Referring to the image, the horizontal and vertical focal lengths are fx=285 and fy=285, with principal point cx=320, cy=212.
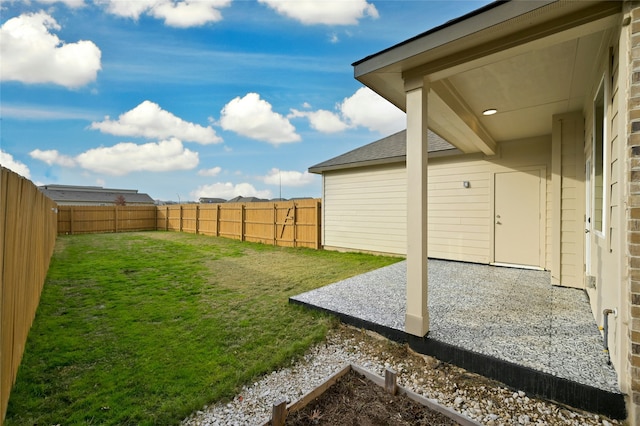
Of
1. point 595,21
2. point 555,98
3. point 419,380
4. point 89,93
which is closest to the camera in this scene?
point 595,21

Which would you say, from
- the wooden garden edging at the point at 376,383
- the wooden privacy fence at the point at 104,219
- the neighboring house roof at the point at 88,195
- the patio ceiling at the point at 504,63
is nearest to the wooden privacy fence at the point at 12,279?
the wooden garden edging at the point at 376,383

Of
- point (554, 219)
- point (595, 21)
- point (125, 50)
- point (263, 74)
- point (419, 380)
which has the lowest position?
point (419, 380)

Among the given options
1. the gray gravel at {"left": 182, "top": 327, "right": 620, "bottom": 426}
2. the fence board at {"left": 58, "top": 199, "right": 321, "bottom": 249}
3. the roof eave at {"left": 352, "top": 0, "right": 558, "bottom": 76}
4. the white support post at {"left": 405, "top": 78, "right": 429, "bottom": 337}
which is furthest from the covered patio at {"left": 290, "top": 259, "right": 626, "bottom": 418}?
the fence board at {"left": 58, "top": 199, "right": 321, "bottom": 249}

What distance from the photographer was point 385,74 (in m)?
2.85

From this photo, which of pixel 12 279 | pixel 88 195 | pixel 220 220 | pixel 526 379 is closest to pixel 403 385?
pixel 526 379

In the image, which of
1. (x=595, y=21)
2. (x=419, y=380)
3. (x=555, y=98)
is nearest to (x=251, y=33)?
(x=555, y=98)

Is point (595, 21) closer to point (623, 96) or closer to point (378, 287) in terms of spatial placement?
point (623, 96)

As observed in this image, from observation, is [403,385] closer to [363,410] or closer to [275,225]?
[363,410]

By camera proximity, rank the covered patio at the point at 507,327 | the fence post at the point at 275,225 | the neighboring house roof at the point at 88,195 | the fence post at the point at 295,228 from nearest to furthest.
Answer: the covered patio at the point at 507,327 < the fence post at the point at 295,228 < the fence post at the point at 275,225 < the neighboring house roof at the point at 88,195

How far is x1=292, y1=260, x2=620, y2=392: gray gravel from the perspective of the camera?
7.39ft

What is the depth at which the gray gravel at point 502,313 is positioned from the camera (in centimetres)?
225

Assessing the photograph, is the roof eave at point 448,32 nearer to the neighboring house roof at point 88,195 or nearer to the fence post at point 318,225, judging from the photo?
the fence post at point 318,225

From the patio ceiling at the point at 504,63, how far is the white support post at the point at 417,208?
0.29m

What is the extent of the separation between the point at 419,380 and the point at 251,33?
333 inches
